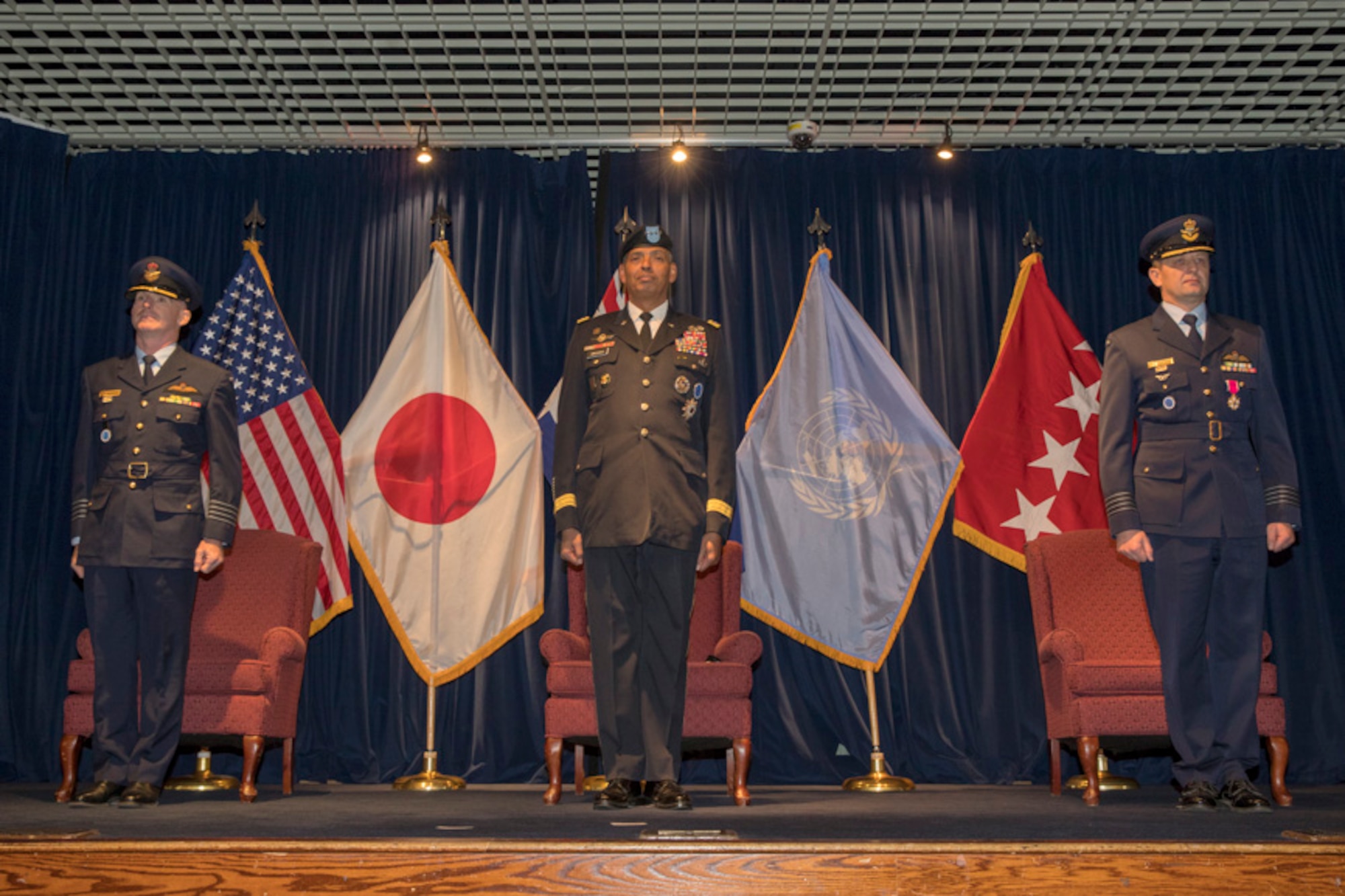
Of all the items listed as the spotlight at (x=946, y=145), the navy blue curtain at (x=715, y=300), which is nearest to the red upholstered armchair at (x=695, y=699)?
the navy blue curtain at (x=715, y=300)

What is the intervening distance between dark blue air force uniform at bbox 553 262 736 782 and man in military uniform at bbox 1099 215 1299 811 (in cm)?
139

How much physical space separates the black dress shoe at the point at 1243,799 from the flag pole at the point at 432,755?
317cm

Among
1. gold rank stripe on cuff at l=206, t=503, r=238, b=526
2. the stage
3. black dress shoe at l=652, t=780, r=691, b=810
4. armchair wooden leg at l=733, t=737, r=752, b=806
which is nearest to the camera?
the stage

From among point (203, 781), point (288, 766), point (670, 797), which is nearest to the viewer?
point (670, 797)

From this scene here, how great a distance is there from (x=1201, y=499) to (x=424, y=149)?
173 inches

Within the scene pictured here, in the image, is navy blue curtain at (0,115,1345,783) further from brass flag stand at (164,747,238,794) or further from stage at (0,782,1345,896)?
stage at (0,782,1345,896)

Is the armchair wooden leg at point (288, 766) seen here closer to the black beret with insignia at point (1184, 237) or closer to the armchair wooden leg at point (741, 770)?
the armchair wooden leg at point (741, 770)

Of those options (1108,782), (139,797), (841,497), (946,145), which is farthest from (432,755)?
(946,145)

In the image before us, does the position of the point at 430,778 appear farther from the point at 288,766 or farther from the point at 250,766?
the point at 250,766

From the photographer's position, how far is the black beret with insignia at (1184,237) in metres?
A: 4.11

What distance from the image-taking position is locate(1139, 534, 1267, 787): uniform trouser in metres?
3.95

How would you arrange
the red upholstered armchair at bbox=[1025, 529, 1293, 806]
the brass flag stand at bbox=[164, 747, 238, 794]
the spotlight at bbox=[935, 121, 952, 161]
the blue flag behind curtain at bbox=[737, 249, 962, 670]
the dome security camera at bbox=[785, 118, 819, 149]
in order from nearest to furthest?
the red upholstered armchair at bbox=[1025, 529, 1293, 806] → the brass flag stand at bbox=[164, 747, 238, 794] → the blue flag behind curtain at bbox=[737, 249, 962, 670] → the dome security camera at bbox=[785, 118, 819, 149] → the spotlight at bbox=[935, 121, 952, 161]

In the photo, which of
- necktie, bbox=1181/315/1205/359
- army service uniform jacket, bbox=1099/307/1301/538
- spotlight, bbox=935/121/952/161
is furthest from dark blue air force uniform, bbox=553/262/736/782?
spotlight, bbox=935/121/952/161

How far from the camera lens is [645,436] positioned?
395cm
